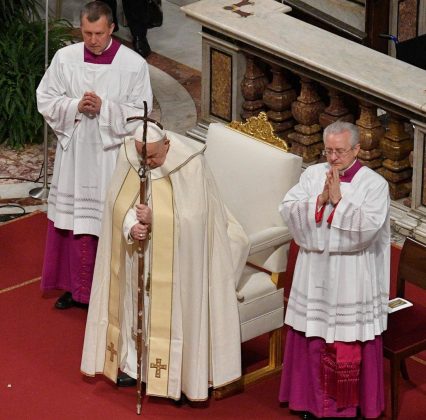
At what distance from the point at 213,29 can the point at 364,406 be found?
3.77 m

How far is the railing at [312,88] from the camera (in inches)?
370

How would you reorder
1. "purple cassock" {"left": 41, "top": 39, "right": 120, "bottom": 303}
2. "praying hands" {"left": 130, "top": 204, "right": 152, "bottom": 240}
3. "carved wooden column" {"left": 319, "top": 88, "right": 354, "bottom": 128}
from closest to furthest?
"praying hands" {"left": 130, "top": 204, "right": 152, "bottom": 240} < "purple cassock" {"left": 41, "top": 39, "right": 120, "bottom": 303} < "carved wooden column" {"left": 319, "top": 88, "right": 354, "bottom": 128}

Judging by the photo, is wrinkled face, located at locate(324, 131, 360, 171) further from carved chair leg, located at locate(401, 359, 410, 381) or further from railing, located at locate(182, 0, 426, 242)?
railing, located at locate(182, 0, 426, 242)

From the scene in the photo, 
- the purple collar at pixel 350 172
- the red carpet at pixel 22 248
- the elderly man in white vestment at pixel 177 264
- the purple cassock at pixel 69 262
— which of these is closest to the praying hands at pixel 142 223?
the elderly man in white vestment at pixel 177 264

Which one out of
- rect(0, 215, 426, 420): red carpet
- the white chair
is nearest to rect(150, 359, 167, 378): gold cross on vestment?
rect(0, 215, 426, 420): red carpet

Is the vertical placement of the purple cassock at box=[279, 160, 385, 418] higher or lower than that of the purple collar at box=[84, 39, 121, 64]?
lower

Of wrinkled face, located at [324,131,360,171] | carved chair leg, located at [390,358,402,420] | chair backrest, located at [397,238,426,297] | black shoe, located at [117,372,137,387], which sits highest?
wrinkled face, located at [324,131,360,171]

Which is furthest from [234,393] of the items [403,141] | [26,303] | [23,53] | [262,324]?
[23,53]

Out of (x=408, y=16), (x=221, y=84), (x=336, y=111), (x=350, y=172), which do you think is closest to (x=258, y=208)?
(x=350, y=172)

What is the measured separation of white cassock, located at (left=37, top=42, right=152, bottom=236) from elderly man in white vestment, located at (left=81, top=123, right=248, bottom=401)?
Result: 0.72 m

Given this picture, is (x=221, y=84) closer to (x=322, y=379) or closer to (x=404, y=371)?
(x=404, y=371)

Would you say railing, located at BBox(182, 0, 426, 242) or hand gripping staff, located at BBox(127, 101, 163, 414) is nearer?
hand gripping staff, located at BBox(127, 101, 163, 414)

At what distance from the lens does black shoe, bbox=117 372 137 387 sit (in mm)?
8008

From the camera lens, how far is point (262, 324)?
791 centimetres
